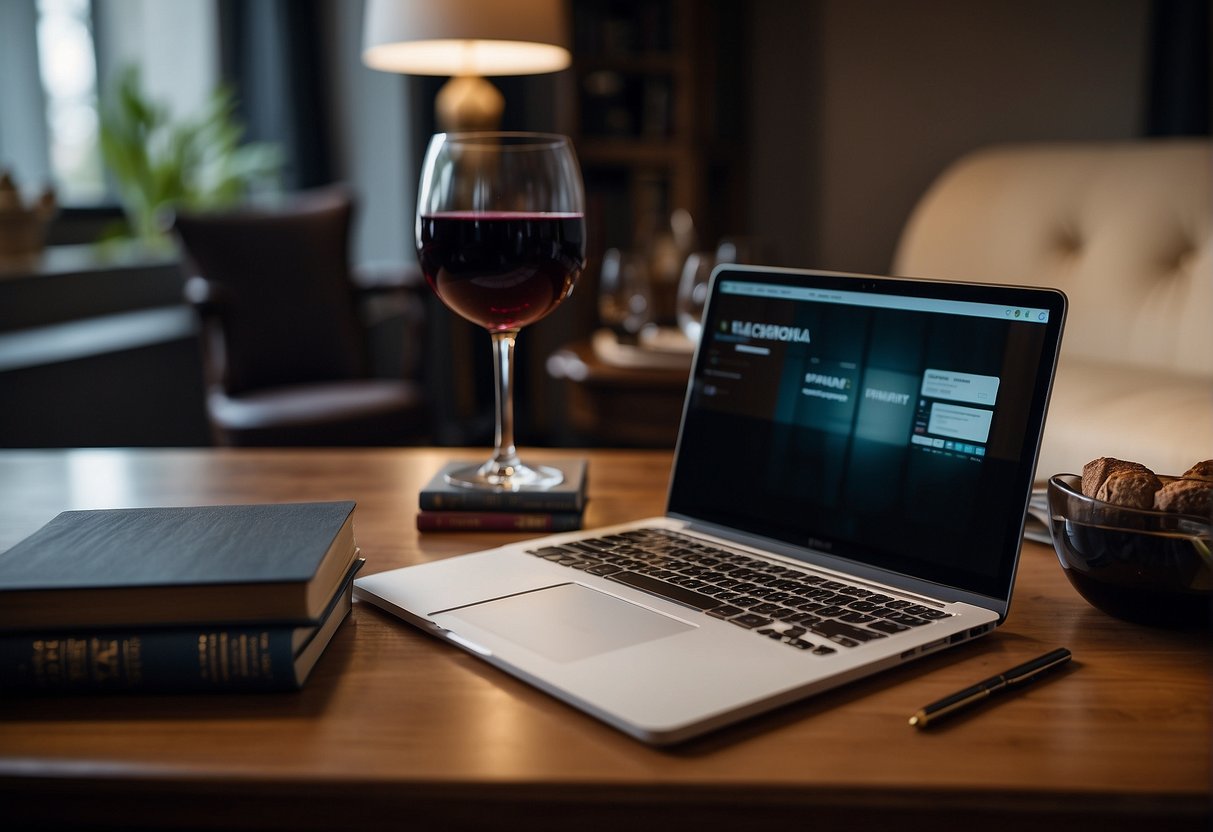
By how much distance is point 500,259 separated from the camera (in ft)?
2.75

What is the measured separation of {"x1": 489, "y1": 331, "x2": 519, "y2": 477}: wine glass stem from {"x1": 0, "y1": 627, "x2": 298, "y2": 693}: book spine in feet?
1.18

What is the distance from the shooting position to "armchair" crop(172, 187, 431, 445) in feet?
8.47

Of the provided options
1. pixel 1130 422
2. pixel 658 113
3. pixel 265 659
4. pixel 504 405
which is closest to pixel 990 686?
pixel 265 659

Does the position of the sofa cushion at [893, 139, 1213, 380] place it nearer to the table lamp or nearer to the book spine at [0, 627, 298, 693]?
the table lamp

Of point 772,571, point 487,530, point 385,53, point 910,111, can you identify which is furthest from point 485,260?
point 910,111

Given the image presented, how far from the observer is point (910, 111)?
3.40 meters

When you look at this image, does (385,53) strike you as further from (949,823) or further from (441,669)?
(949,823)

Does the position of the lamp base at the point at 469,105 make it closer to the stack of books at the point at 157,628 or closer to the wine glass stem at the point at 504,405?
the wine glass stem at the point at 504,405

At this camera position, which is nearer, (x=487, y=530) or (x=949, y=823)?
(x=949, y=823)

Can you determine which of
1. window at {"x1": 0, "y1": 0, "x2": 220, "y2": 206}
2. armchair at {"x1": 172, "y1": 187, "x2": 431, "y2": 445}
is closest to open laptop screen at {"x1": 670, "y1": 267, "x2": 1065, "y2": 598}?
armchair at {"x1": 172, "y1": 187, "x2": 431, "y2": 445}

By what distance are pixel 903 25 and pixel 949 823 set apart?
3.35 metres

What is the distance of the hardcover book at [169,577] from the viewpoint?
0.52 meters

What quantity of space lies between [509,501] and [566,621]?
24cm

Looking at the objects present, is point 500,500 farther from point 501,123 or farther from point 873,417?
point 501,123
